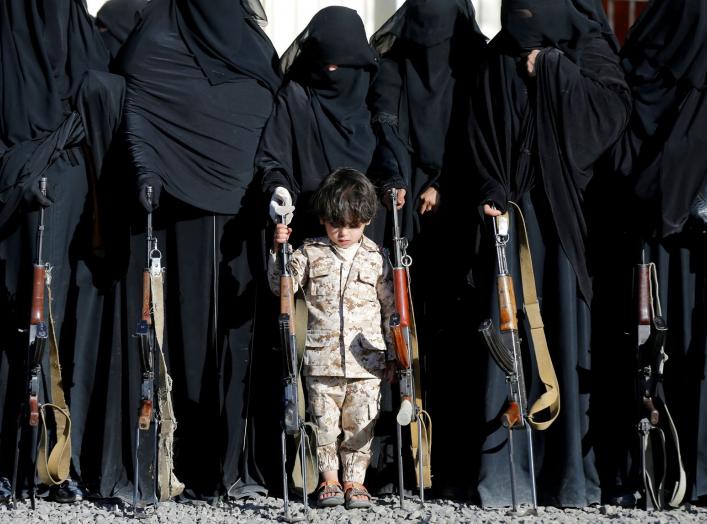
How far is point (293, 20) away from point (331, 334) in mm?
3575

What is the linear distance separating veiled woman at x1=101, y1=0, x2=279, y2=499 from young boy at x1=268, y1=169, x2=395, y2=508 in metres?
0.43

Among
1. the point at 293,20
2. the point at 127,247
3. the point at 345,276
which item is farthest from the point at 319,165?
the point at 293,20

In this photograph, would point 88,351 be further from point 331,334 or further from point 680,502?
point 680,502

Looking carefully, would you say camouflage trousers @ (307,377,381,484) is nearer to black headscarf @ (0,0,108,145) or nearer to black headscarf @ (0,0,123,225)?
black headscarf @ (0,0,123,225)

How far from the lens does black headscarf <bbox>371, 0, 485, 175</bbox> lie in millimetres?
5590

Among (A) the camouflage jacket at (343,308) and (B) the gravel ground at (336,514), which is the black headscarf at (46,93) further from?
(B) the gravel ground at (336,514)

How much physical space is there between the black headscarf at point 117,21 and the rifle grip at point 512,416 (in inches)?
107

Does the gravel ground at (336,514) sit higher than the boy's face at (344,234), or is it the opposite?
the boy's face at (344,234)

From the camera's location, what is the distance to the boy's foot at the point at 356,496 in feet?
16.9

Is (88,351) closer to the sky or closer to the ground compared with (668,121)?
closer to the ground

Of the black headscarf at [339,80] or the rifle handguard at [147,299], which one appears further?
the black headscarf at [339,80]

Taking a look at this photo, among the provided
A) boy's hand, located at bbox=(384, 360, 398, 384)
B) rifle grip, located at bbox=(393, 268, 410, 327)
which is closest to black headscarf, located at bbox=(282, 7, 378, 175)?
rifle grip, located at bbox=(393, 268, 410, 327)

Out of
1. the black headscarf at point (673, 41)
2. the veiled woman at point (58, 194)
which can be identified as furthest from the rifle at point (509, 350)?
the veiled woman at point (58, 194)

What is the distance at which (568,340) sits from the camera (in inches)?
209
